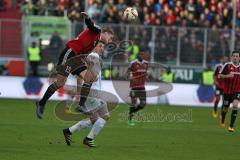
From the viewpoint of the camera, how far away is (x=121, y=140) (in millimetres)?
16938

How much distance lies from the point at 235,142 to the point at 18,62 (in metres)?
17.4

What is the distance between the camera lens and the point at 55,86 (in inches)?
629

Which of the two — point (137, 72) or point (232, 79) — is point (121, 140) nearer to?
point (232, 79)

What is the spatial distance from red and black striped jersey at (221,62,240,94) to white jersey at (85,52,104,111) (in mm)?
6277

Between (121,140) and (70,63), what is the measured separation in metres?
2.20

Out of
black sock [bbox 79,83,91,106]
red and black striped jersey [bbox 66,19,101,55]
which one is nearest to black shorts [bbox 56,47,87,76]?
red and black striped jersey [bbox 66,19,101,55]

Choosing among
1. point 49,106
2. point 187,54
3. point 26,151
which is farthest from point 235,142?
point 187,54

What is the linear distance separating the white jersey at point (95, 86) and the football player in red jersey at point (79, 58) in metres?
0.12

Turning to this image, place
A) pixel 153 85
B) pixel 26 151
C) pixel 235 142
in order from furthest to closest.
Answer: pixel 153 85, pixel 235 142, pixel 26 151

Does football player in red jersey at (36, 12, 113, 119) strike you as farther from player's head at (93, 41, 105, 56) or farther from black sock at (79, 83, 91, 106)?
player's head at (93, 41, 105, 56)

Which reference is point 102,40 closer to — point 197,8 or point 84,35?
point 84,35

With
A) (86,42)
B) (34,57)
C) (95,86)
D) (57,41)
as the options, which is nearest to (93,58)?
(86,42)

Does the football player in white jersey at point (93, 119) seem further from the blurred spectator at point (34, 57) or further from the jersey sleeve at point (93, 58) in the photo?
the blurred spectator at point (34, 57)

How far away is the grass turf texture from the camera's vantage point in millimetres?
14031
